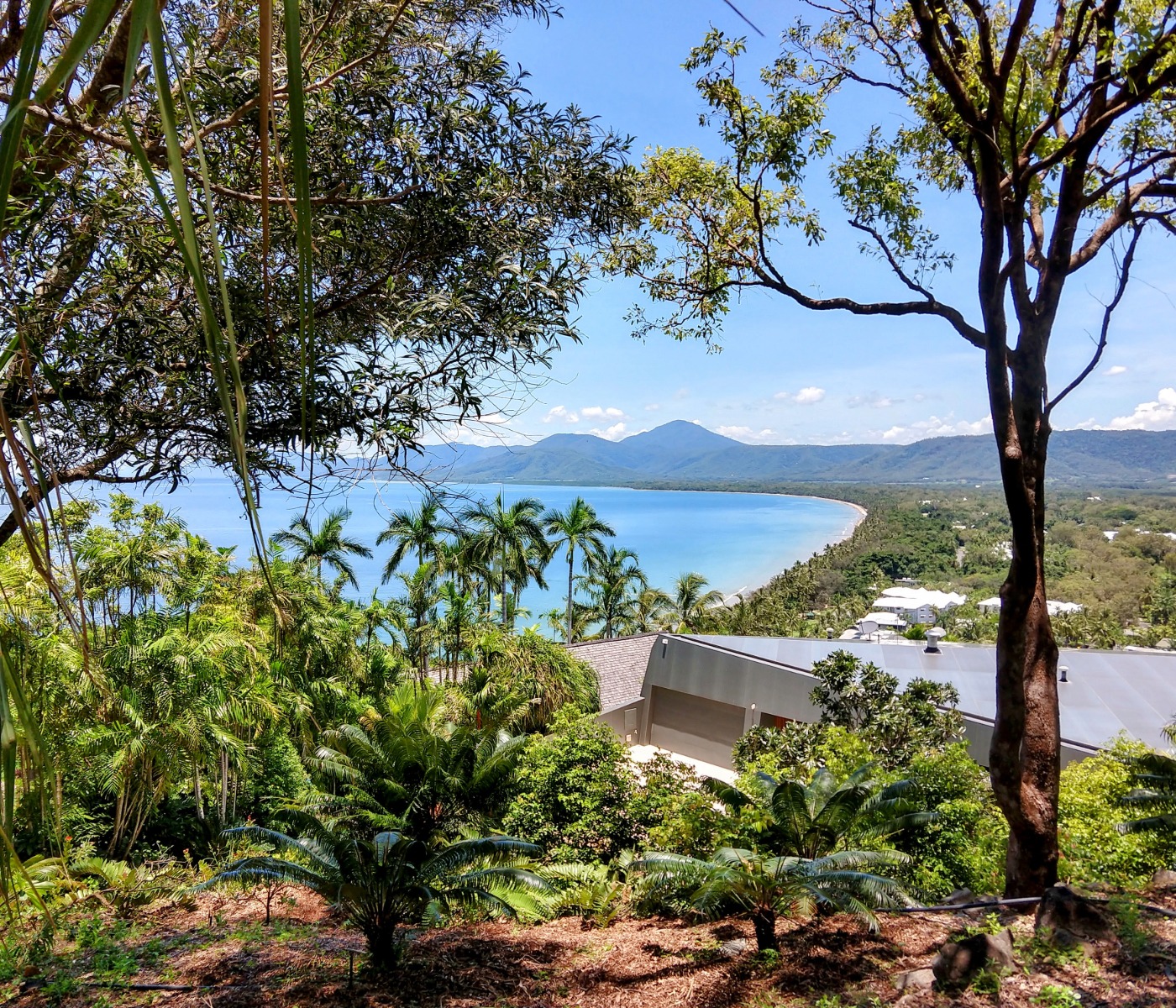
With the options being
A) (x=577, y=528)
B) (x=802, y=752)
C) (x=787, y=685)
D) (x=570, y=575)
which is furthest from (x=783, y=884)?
(x=570, y=575)

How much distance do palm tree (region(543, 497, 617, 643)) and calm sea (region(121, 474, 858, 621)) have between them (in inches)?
56.0

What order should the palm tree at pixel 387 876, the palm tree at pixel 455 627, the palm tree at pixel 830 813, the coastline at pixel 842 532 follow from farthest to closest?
the coastline at pixel 842 532
the palm tree at pixel 455 627
the palm tree at pixel 830 813
the palm tree at pixel 387 876

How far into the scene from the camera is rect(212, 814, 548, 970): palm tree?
574cm

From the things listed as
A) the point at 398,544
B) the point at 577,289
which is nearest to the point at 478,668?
the point at 398,544

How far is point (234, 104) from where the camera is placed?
292 centimetres

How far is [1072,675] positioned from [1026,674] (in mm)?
12886

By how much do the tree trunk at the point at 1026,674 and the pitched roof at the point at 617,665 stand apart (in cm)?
1653

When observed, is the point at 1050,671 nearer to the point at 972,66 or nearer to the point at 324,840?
the point at 972,66

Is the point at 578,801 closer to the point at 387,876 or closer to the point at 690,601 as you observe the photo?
the point at 387,876

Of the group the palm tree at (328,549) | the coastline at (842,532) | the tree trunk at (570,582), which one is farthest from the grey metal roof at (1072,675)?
the coastline at (842,532)

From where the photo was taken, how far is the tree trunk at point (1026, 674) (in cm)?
491

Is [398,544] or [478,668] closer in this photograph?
[478,668]

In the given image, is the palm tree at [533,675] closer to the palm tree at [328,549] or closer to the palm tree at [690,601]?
the palm tree at [328,549]

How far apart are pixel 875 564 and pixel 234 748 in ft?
216
